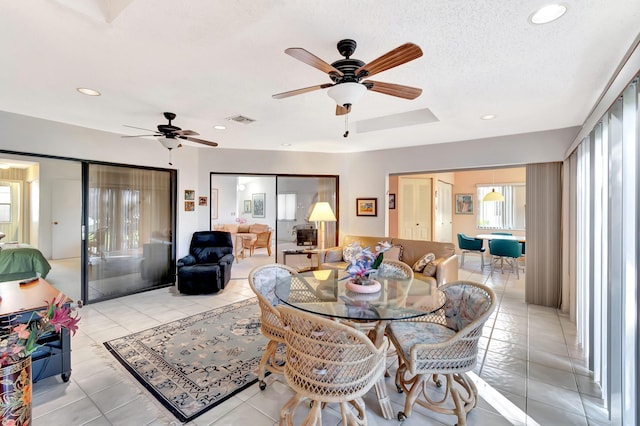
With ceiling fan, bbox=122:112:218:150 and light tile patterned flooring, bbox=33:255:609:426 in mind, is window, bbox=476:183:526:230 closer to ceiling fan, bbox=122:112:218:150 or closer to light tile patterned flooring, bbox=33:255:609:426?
light tile patterned flooring, bbox=33:255:609:426

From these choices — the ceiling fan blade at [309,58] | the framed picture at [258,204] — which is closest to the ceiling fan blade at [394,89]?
the ceiling fan blade at [309,58]

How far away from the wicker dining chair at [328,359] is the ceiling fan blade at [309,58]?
4.35 ft

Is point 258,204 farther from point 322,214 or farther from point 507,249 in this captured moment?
point 507,249

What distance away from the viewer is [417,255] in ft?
15.2

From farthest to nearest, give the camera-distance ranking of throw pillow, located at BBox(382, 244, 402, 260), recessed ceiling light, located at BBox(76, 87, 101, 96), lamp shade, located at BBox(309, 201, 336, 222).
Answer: lamp shade, located at BBox(309, 201, 336, 222) < throw pillow, located at BBox(382, 244, 402, 260) < recessed ceiling light, located at BBox(76, 87, 101, 96)

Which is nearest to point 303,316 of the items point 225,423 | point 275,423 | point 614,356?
point 275,423

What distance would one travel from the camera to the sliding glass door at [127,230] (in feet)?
14.1

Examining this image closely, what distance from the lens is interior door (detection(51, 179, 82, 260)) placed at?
15.3 ft

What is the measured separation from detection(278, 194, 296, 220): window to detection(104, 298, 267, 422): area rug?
3813mm

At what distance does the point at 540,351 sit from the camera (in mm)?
2826

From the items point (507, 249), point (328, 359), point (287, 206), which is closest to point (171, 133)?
point (328, 359)

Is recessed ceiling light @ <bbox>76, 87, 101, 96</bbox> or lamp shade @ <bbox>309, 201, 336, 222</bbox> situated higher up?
recessed ceiling light @ <bbox>76, 87, 101, 96</bbox>

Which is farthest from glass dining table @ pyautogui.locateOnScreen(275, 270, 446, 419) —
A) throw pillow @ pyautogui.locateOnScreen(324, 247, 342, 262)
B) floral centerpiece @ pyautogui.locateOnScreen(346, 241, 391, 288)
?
throw pillow @ pyautogui.locateOnScreen(324, 247, 342, 262)

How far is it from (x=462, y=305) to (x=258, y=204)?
26.7 feet
